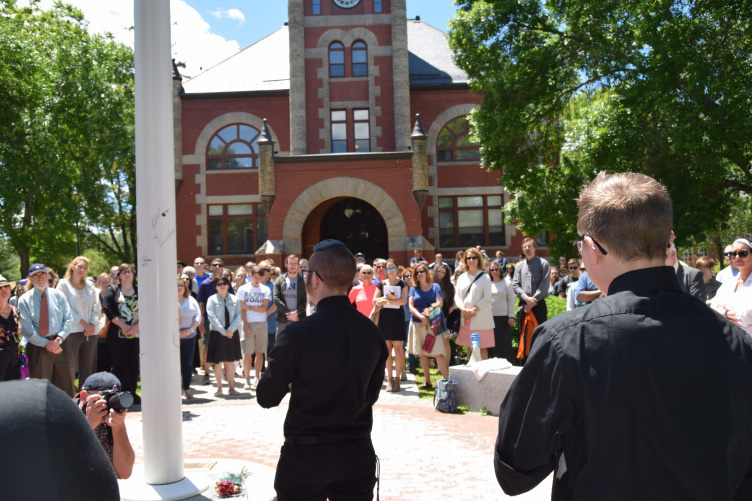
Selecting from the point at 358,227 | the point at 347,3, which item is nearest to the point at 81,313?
the point at 358,227

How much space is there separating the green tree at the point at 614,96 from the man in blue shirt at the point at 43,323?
13.2 meters

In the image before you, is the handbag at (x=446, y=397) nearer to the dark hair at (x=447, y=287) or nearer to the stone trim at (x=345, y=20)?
the dark hair at (x=447, y=287)

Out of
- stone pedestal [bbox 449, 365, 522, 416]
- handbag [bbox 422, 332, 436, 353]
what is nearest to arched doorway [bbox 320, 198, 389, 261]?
handbag [bbox 422, 332, 436, 353]

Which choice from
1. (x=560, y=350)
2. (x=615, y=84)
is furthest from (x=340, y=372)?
(x=615, y=84)

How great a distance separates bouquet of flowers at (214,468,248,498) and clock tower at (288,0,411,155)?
22.7 meters

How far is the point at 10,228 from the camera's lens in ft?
87.4

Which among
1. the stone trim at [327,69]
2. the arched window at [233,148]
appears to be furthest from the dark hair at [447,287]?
the arched window at [233,148]

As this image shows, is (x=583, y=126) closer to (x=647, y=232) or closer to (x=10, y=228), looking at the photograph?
(x=647, y=232)

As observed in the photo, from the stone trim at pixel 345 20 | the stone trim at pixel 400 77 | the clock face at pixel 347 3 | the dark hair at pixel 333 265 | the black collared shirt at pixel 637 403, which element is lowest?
the black collared shirt at pixel 637 403

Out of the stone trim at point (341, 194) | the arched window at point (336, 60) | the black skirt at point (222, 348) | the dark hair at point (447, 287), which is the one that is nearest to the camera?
the black skirt at point (222, 348)

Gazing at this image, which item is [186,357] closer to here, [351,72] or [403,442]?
[403,442]

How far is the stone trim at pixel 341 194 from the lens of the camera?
2381 cm

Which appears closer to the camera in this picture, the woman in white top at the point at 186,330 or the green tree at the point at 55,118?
the woman in white top at the point at 186,330

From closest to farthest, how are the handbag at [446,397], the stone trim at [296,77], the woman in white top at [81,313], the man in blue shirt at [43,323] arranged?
the man in blue shirt at [43,323] → the handbag at [446,397] → the woman in white top at [81,313] → the stone trim at [296,77]
